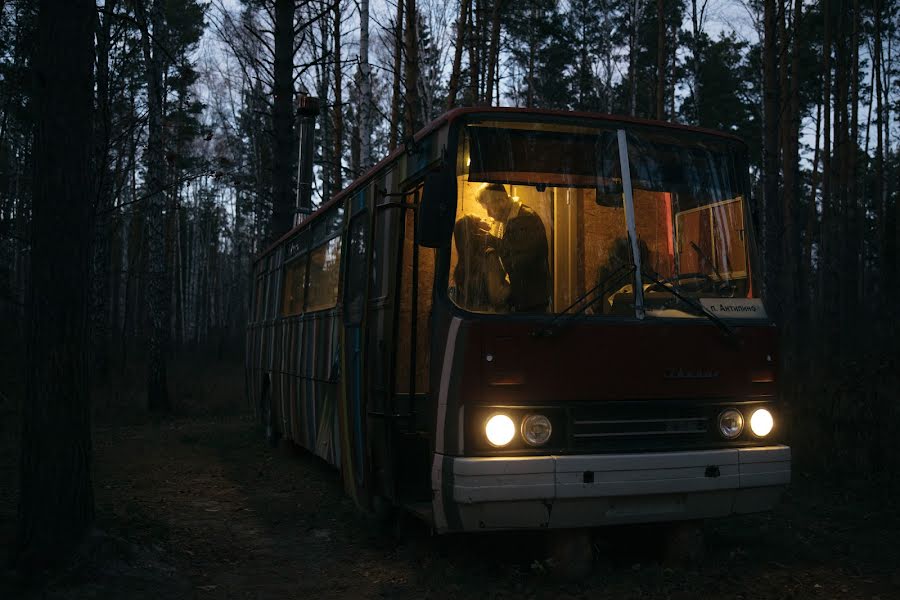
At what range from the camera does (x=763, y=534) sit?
24.1 feet

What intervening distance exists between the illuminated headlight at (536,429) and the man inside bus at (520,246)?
0.72 metres

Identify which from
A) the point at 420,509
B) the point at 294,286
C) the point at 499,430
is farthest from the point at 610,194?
the point at 294,286

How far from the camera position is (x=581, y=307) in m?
5.99

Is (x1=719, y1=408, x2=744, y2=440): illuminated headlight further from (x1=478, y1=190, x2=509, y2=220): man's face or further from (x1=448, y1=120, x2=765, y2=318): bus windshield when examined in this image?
(x1=478, y1=190, x2=509, y2=220): man's face

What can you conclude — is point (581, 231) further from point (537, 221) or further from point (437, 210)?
point (437, 210)

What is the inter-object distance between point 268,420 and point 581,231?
869cm

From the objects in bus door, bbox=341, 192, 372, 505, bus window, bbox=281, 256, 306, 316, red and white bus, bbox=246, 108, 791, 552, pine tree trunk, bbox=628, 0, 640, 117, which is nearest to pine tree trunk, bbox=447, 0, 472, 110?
bus window, bbox=281, 256, 306, 316

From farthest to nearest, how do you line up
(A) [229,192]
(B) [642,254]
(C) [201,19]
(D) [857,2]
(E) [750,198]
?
(A) [229,192], (C) [201,19], (D) [857,2], (E) [750,198], (B) [642,254]

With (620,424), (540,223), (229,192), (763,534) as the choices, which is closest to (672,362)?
(620,424)

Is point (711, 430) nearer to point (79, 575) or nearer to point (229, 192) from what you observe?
point (79, 575)

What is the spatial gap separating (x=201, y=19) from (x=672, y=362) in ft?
110

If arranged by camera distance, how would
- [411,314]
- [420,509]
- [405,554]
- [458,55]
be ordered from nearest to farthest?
[420,509] → [411,314] → [405,554] → [458,55]

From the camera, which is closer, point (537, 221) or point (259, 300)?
point (537, 221)

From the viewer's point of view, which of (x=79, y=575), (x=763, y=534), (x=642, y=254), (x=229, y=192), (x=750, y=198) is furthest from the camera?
(x=229, y=192)
